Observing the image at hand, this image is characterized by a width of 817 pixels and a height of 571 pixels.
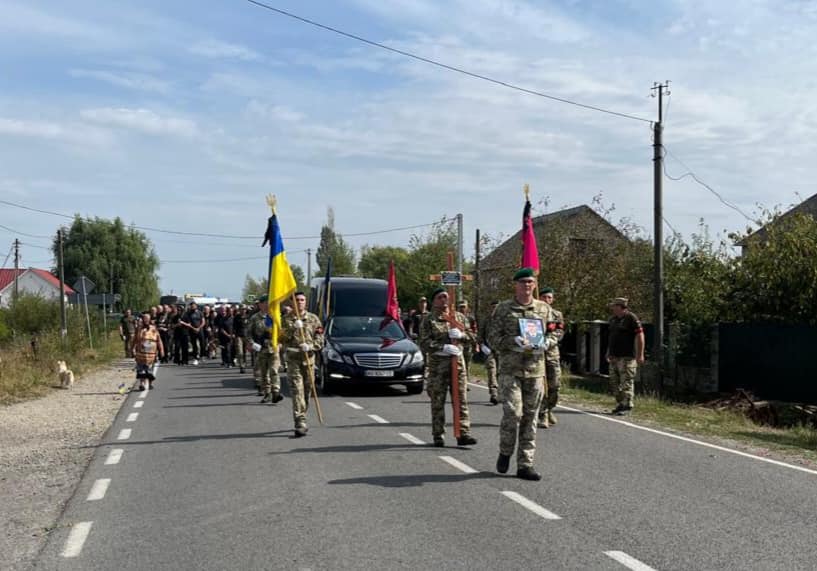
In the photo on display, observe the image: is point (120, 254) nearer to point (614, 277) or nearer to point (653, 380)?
point (614, 277)

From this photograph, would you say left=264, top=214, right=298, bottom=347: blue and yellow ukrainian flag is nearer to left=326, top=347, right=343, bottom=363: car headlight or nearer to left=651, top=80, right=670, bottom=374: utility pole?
left=326, top=347, right=343, bottom=363: car headlight

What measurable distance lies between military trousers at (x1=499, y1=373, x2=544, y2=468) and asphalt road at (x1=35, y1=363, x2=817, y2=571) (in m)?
0.28

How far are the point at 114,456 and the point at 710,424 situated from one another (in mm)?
8456

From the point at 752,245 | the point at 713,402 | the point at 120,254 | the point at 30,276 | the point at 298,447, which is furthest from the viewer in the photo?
the point at 30,276

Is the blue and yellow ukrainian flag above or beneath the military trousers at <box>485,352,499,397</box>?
above

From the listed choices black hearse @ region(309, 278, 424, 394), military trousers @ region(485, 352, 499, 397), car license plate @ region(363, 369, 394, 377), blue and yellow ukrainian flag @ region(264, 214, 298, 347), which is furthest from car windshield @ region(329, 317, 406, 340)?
blue and yellow ukrainian flag @ region(264, 214, 298, 347)

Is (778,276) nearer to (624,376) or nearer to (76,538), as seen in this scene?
(624,376)

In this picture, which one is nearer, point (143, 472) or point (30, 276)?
point (143, 472)

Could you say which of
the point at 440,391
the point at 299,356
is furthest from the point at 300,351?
the point at 440,391

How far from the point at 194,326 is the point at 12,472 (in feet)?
60.2

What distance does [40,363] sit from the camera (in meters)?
22.2

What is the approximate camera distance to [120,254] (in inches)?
3226

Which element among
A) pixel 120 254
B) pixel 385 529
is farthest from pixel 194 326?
pixel 120 254

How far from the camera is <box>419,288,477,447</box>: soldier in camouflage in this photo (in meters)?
9.94
